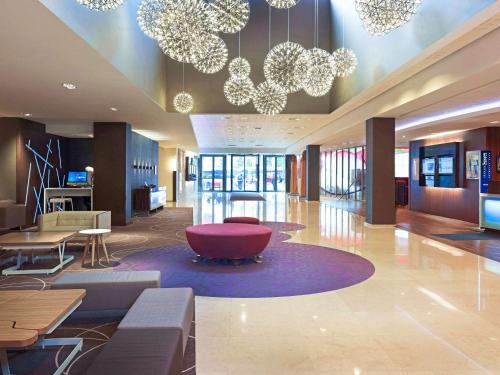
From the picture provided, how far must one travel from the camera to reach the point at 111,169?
1246 cm

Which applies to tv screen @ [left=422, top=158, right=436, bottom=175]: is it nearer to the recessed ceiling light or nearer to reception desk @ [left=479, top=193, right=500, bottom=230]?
reception desk @ [left=479, top=193, right=500, bottom=230]

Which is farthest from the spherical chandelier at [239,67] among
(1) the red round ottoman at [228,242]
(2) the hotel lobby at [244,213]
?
(1) the red round ottoman at [228,242]

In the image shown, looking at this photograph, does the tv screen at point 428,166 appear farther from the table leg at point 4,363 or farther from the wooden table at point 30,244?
the table leg at point 4,363

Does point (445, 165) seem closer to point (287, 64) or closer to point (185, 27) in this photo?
point (287, 64)

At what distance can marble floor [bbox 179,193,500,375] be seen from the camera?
10.5 ft

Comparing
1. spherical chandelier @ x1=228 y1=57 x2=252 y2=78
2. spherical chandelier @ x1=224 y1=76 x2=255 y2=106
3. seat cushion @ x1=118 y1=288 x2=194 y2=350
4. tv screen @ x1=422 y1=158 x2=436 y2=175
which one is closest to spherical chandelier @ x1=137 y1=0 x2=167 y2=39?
spherical chandelier @ x1=224 y1=76 x2=255 y2=106

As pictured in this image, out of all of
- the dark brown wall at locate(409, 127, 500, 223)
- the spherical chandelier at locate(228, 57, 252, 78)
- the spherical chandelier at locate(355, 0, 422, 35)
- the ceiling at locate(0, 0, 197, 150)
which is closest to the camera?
the spherical chandelier at locate(355, 0, 422, 35)

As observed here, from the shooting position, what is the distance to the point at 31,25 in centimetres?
476

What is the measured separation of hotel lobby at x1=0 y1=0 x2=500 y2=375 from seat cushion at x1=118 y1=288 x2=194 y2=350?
2cm

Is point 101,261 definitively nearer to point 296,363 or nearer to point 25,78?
point 25,78

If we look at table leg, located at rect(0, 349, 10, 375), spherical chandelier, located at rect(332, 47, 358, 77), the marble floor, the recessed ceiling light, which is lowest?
the marble floor

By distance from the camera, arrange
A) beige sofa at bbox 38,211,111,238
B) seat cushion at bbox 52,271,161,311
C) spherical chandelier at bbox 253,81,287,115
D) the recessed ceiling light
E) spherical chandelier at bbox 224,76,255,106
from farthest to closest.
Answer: beige sofa at bbox 38,211,111,238
the recessed ceiling light
spherical chandelier at bbox 253,81,287,115
spherical chandelier at bbox 224,76,255,106
seat cushion at bbox 52,271,161,311

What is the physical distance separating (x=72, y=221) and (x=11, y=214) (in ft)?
12.4

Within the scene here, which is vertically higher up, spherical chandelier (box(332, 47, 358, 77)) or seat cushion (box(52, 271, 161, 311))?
spherical chandelier (box(332, 47, 358, 77))
